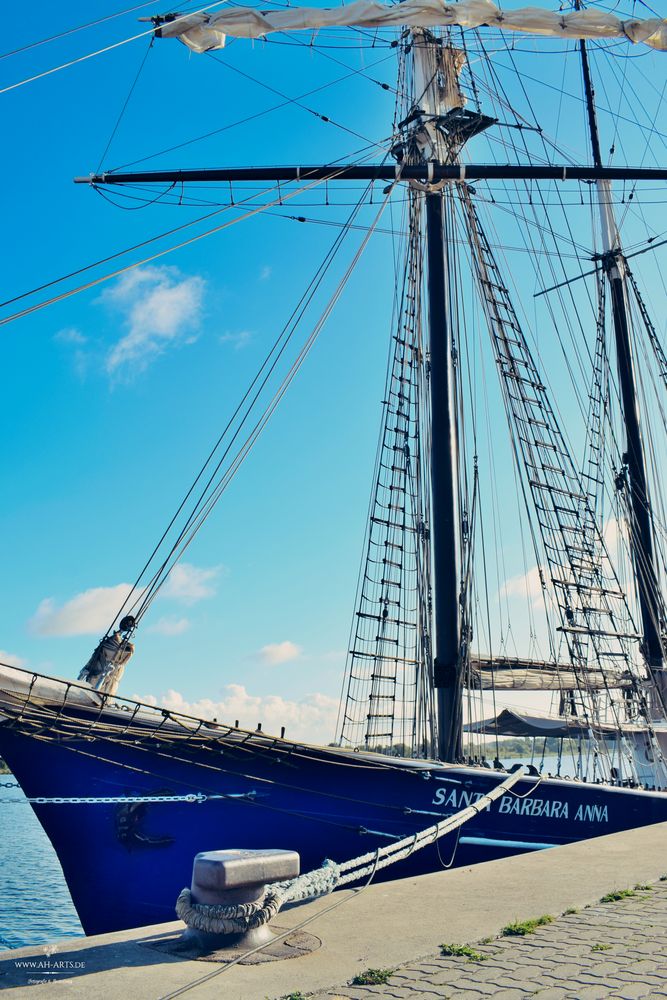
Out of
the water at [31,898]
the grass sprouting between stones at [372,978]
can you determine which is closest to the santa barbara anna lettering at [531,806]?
the water at [31,898]

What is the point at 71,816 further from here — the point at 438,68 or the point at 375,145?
the point at 438,68

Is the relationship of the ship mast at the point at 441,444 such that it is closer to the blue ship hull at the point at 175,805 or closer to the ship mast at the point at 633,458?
the blue ship hull at the point at 175,805

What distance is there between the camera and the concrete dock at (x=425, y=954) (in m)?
5.56

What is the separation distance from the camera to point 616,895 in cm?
860

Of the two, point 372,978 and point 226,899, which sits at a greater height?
point 226,899

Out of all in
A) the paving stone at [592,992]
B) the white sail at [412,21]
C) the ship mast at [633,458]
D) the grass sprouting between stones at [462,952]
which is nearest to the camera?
the paving stone at [592,992]

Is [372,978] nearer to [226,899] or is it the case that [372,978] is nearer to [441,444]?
[226,899]

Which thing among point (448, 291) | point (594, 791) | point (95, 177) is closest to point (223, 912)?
point (594, 791)

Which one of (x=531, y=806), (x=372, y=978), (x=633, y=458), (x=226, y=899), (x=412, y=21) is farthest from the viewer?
(x=633, y=458)

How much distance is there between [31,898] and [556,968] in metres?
20.1

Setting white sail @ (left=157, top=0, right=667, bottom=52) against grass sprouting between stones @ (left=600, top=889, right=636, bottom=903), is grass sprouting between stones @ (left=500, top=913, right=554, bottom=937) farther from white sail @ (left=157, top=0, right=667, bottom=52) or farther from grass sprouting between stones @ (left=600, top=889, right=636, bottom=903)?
white sail @ (left=157, top=0, right=667, bottom=52)

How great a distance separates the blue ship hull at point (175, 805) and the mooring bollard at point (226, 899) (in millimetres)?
3624

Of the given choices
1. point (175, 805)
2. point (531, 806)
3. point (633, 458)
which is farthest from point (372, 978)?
point (633, 458)

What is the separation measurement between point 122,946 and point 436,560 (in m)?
10.7
